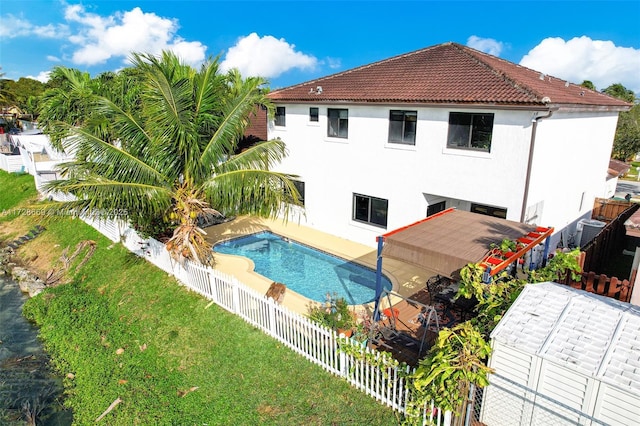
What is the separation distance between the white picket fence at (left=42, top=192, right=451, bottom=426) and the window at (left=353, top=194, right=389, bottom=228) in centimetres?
786

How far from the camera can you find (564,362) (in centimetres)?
572

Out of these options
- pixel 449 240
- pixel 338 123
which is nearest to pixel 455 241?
pixel 449 240

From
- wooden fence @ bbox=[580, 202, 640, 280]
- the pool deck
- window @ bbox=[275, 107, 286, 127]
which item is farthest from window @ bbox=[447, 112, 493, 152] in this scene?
window @ bbox=[275, 107, 286, 127]

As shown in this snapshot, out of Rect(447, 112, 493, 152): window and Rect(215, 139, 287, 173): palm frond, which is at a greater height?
Rect(447, 112, 493, 152): window

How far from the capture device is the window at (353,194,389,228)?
17.1 metres

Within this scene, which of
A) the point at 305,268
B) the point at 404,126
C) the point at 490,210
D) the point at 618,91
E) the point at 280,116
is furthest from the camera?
the point at 618,91

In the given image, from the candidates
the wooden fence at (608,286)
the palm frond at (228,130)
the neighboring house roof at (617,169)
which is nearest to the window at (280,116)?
the palm frond at (228,130)

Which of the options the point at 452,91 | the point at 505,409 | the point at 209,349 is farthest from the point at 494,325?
the point at 452,91

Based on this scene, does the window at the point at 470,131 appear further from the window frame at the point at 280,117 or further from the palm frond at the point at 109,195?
the palm frond at the point at 109,195

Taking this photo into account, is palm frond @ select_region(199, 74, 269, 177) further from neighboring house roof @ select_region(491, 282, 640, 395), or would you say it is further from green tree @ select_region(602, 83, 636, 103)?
green tree @ select_region(602, 83, 636, 103)

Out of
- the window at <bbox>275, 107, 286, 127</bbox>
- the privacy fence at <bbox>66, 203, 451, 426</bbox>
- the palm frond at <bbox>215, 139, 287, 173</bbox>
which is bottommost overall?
the privacy fence at <bbox>66, 203, 451, 426</bbox>

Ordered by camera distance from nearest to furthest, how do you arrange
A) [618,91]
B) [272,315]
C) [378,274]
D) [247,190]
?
[272,315] < [378,274] < [247,190] < [618,91]

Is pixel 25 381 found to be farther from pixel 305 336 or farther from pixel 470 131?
pixel 470 131

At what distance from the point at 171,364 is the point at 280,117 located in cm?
1397
